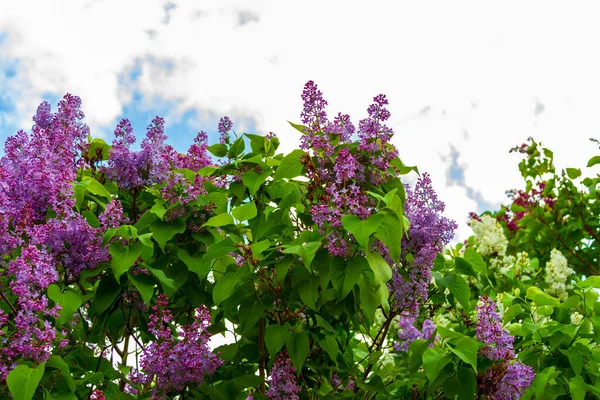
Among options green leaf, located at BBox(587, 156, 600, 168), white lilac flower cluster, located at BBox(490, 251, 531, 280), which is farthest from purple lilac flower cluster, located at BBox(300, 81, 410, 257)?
green leaf, located at BBox(587, 156, 600, 168)

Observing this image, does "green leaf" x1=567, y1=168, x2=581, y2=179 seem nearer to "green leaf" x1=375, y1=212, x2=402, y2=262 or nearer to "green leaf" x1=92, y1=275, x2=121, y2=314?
"green leaf" x1=375, y1=212, x2=402, y2=262

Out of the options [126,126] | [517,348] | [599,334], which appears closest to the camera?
[599,334]

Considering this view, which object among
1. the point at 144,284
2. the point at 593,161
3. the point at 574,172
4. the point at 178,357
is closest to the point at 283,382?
the point at 178,357

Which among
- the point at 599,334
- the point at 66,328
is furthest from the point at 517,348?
the point at 66,328

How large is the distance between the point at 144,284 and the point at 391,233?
2.99 feet

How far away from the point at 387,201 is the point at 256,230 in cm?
66

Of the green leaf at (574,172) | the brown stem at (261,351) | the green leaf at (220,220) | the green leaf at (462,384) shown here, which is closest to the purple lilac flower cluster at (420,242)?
the green leaf at (462,384)

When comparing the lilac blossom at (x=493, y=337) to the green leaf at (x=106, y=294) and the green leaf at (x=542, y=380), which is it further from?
A: the green leaf at (x=106, y=294)

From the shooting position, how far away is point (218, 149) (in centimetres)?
296

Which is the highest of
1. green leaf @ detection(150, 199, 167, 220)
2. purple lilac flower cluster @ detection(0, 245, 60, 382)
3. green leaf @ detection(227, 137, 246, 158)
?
green leaf @ detection(227, 137, 246, 158)

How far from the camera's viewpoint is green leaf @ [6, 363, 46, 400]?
194cm

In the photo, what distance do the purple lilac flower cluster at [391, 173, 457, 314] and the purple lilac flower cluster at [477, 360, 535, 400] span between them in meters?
0.42

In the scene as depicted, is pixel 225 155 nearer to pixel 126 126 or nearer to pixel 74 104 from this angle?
pixel 126 126

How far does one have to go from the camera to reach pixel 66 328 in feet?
8.32
